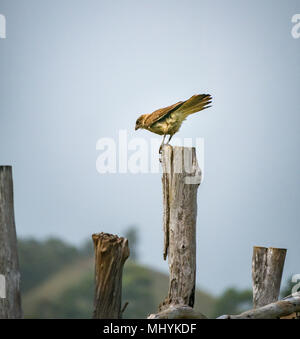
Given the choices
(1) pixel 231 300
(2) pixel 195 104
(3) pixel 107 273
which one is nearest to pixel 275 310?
(3) pixel 107 273

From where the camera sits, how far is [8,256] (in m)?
4.38

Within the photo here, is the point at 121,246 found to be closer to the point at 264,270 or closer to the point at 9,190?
the point at 9,190

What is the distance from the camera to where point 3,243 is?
4.37m

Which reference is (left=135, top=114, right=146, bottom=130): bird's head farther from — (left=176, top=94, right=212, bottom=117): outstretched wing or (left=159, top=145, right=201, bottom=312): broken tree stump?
(left=159, top=145, right=201, bottom=312): broken tree stump

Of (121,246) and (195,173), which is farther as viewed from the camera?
(195,173)

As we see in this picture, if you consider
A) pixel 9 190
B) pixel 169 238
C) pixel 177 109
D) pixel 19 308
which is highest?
pixel 177 109

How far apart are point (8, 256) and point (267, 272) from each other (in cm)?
295

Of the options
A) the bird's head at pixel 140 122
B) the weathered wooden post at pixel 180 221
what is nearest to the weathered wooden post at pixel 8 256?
the weathered wooden post at pixel 180 221

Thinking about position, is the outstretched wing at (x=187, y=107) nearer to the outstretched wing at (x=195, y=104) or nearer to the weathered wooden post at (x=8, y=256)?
the outstretched wing at (x=195, y=104)

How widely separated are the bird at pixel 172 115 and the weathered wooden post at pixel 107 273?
160cm

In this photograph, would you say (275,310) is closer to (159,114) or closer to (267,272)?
(267,272)
